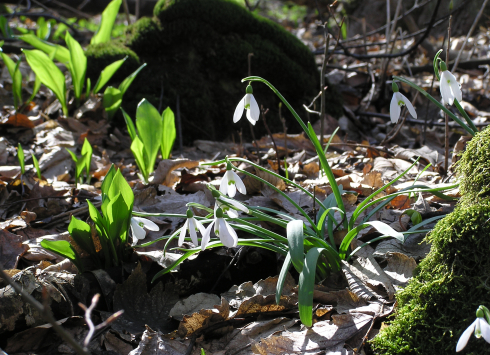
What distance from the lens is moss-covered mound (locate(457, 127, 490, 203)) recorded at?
1143 millimetres

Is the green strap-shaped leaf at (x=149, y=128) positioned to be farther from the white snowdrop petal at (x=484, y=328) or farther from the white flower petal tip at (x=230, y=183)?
the white snowdrop petal at (x=484, y=328)

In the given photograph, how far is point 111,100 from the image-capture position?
2.98m

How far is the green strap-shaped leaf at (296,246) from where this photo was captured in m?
1.03

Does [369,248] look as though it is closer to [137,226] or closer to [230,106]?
[137,226]

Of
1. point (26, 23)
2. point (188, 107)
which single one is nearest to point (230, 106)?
point (188, 107)

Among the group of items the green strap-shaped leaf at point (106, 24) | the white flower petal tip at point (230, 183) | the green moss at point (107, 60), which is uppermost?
the green strap-shaped leaf at point (106, 24)

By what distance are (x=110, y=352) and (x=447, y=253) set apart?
108 centimetres

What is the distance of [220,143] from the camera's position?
3219mm

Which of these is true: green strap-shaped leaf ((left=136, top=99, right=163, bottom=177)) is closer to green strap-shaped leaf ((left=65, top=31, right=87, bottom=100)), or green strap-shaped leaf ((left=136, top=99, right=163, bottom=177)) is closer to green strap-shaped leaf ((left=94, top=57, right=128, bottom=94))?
green strap-shaped leaf ((left=94, top=57, right=128, bottom=94))

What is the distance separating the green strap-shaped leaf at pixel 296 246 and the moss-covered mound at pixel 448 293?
33 cm

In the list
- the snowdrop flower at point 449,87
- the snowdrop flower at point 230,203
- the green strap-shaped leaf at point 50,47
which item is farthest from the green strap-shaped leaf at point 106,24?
the snowdrop flower at point 449,87

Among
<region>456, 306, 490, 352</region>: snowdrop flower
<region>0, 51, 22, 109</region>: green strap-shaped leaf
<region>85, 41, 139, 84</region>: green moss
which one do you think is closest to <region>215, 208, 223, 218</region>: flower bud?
<region>456, 306, 490, 352</region>: snowdrop flower

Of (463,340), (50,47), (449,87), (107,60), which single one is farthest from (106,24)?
(463,340)

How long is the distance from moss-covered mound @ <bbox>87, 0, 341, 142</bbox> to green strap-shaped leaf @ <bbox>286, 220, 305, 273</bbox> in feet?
7.78
